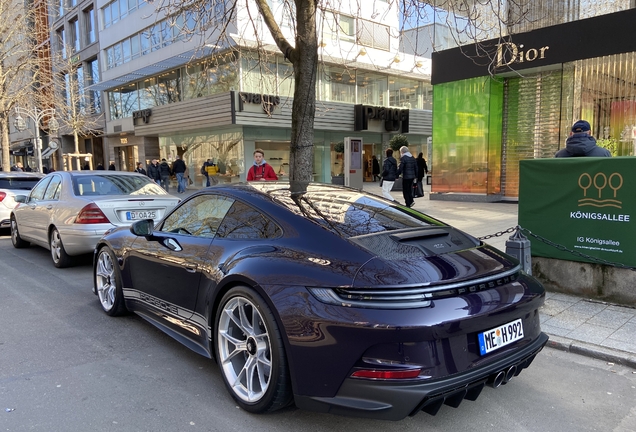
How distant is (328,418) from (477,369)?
1.01 metres

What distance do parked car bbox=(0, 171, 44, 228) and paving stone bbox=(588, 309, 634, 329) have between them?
11082 mm

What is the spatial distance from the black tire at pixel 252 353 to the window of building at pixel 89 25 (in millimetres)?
37955

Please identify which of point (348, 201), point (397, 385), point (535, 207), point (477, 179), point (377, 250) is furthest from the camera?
point (477, 179)

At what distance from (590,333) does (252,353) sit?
3198mm

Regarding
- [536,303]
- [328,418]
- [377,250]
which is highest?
[377,250]

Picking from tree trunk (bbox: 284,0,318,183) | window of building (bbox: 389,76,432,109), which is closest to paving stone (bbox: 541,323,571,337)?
tree trunk (bbox: 284,0,318,183)

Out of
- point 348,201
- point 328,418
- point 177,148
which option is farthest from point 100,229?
point 177,148

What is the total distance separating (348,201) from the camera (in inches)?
139

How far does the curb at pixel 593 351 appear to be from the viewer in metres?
3.64

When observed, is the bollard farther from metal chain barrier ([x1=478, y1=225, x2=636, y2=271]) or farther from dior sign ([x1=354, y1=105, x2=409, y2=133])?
dior sign ([x1=354, y1=105, x2=409, y2=133])

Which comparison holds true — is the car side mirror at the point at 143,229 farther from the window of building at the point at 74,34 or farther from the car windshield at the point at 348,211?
the window of building at the point at 74,34

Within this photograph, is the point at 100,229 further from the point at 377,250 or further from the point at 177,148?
the point at 177,148

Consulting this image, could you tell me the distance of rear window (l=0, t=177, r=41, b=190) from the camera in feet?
34.2

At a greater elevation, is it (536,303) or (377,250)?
(377,250)
